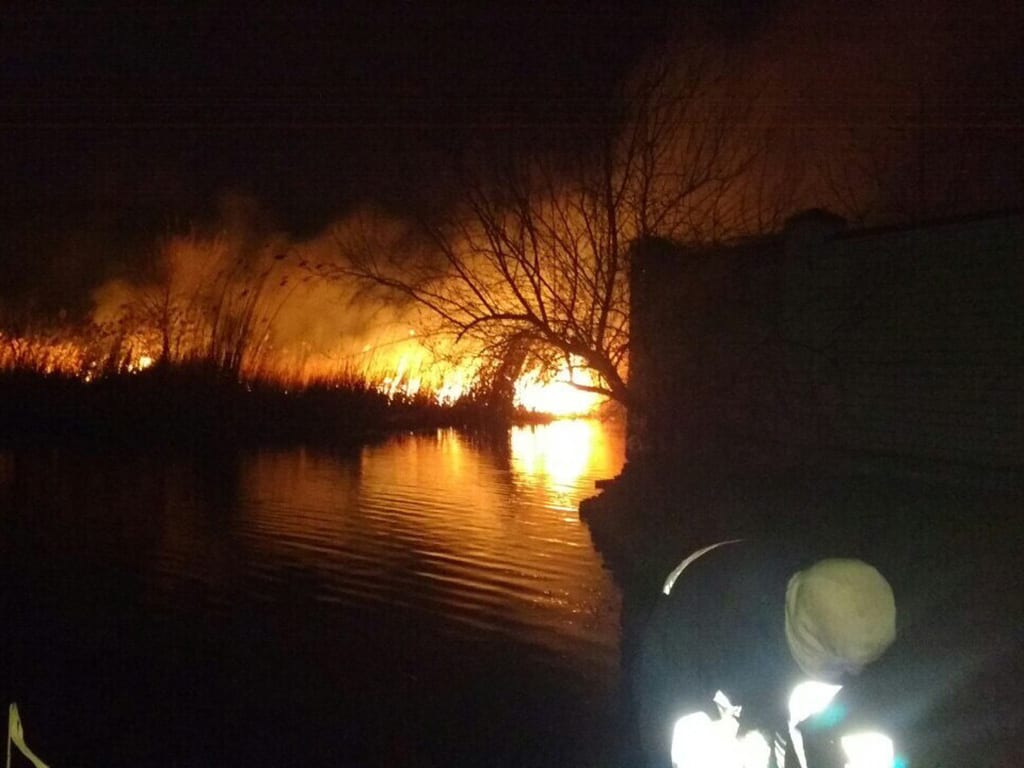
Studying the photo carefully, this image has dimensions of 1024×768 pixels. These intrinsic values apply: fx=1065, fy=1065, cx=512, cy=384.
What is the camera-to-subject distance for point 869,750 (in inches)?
107

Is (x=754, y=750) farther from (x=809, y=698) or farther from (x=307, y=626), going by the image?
(x=307, y=626)

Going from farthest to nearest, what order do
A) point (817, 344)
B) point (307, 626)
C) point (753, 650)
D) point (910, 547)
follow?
point (817, 344), point (910, 547), point (307, 626), point (753, 650)

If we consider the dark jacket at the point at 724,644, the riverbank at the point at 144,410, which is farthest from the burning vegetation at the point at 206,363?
the dark jacket at the point at 724,644

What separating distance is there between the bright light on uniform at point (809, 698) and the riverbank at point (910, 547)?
0.19 meters

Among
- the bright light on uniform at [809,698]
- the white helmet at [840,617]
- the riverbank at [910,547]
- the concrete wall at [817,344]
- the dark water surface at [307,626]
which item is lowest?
the dark water surface at [307,626]

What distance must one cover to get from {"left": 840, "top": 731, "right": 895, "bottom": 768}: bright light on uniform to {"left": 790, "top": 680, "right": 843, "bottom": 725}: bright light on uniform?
0.45 feet

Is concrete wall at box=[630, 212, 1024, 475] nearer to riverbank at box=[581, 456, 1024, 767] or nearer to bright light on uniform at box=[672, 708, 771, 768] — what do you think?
riverbank at box=[581, 456, 1024, 767]

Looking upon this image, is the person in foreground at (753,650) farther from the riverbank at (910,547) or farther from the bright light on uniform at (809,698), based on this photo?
the riverbank at (910,547)

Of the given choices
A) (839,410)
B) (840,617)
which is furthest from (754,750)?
(839,410)

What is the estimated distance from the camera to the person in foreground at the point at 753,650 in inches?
108

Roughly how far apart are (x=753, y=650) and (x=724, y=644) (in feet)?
0.28

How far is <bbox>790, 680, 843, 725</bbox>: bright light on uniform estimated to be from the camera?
9.38 ft

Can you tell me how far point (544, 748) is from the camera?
5.77 metres

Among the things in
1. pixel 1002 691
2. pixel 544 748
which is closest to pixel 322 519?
pixel 544 748
